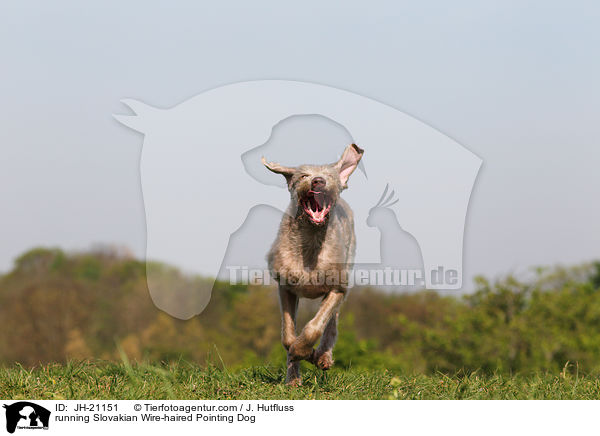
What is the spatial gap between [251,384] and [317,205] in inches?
98.5

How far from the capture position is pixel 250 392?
8344mm

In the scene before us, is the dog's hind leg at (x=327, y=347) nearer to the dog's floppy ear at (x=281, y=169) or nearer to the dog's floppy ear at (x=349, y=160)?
the dog's floppy ear at (x=349, y=160)

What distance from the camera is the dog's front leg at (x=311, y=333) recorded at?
8672mm

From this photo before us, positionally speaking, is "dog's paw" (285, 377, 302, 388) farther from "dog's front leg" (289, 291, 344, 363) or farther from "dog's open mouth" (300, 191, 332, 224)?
"dog's open mouth" (300, 191, 332, 224)

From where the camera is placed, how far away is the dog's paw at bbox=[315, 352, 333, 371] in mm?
9219

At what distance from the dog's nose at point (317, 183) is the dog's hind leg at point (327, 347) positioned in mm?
1995

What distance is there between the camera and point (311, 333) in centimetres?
865

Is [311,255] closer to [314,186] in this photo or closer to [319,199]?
[319,199]

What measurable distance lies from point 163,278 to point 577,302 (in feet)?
98.4

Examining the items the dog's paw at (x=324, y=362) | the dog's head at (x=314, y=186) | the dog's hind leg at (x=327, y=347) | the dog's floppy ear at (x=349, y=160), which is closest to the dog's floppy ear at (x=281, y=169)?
the dog's head at (x=314, y=186)

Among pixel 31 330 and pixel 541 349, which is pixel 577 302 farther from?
→ pixel 31 330
